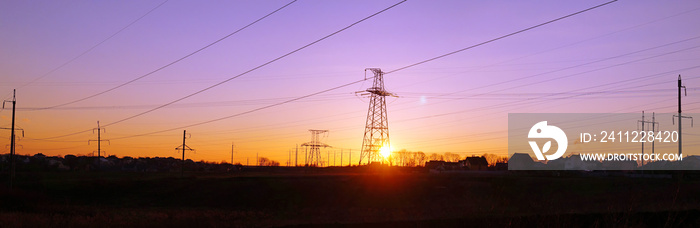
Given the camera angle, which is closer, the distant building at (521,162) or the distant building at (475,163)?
the distant building at (521,162)

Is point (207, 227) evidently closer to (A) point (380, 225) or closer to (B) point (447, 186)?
(A) point (380, 225)

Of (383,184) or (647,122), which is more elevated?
(647,122)

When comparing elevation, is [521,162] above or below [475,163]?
above

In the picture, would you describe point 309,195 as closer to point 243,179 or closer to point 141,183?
point 243,179

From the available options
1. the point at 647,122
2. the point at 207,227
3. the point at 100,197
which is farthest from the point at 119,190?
the point at 647,122

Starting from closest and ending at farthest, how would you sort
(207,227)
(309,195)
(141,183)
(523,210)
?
(523,210)
(207,227)
(309,195)
(141,183)

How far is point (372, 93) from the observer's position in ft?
228

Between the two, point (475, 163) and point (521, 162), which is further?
point (475, 163)

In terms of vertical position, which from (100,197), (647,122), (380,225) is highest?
(647,122)

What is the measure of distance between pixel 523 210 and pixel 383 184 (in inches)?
2221

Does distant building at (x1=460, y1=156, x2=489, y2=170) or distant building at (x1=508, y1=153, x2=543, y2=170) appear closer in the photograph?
distant building at (x1=508, y1=153, x2=543, y2=170)

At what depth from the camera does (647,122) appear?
8325 cm

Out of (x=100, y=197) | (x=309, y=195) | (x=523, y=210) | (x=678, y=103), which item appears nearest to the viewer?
(x=523, y=210)

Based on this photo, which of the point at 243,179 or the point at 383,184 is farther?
the point at 243,179
